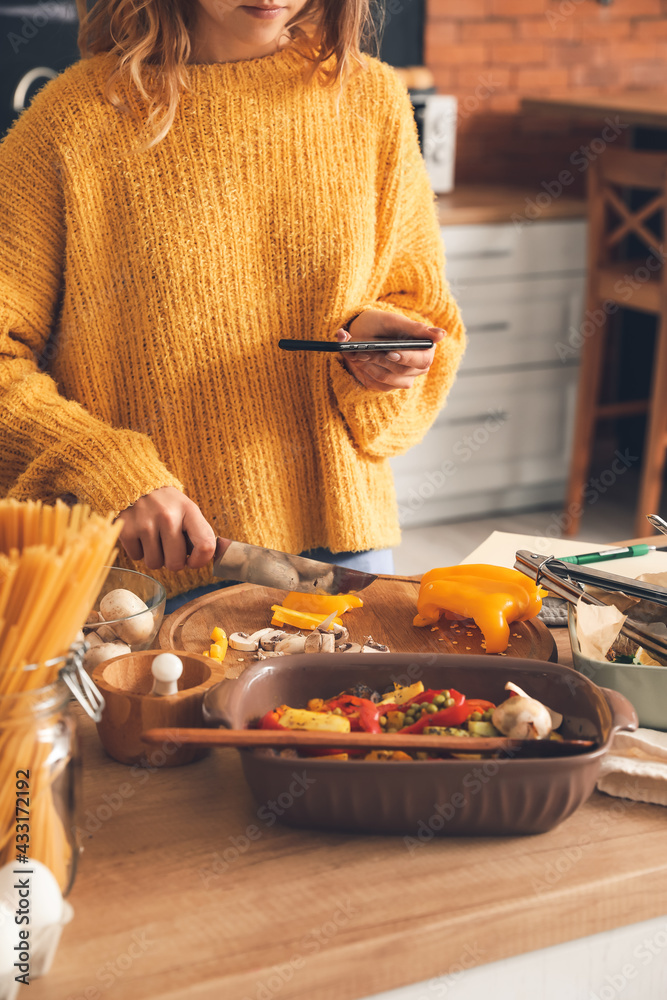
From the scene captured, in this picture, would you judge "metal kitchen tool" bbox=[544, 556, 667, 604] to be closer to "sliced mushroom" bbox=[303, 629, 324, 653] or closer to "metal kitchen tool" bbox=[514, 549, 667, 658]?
"metal kitchen tool" bbox=[514, 549, 667, 658]

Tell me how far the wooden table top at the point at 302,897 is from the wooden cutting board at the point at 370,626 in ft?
0.76

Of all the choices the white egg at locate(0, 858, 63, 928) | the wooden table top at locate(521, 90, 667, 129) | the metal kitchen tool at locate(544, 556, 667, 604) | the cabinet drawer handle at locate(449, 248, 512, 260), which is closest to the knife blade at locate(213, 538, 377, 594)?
the metal kitchen tool at locate(544, 556, 667, 604)

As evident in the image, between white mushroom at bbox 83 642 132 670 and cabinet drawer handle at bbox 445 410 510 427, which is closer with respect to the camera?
white mushroom at bbox 83 642 132 670

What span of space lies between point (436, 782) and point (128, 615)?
356 millimetres

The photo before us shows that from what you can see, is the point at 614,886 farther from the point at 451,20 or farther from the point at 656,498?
the point at 451,20

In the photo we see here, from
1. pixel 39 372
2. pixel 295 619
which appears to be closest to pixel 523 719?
pixel 295 619

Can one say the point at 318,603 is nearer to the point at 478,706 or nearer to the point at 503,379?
the point at 478,706

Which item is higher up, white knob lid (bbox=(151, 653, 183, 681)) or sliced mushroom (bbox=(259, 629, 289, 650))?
white knob lid (bbox=(151, 653, 183, 681))

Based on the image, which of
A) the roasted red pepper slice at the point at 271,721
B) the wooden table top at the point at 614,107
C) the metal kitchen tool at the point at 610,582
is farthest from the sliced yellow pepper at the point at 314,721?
the wooden table top at the point at 614,107

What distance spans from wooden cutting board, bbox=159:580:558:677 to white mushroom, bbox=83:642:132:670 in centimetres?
10

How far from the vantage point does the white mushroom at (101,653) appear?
847 mm

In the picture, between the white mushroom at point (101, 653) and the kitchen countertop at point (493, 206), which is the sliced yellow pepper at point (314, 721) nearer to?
the white mushroom at point (101, 653)

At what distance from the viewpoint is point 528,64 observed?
11.3 ft

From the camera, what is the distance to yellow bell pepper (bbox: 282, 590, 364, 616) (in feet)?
3.39
